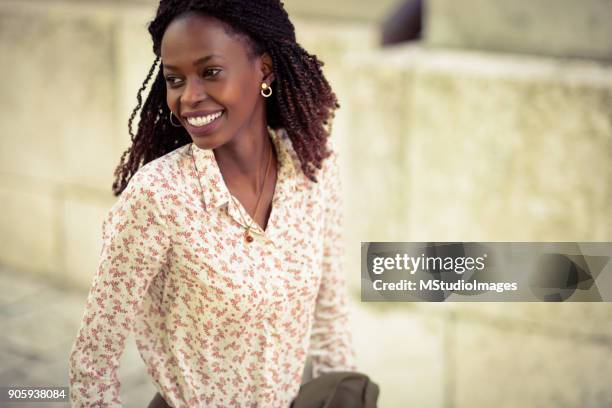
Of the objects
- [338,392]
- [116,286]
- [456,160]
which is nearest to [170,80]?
[116,286]

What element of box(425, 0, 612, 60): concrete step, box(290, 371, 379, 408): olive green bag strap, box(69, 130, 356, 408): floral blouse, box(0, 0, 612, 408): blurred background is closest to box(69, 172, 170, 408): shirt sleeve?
box(69, 130, 356, 408): floral blouse

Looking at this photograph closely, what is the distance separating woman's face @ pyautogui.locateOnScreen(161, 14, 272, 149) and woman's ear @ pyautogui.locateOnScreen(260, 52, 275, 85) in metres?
0.03

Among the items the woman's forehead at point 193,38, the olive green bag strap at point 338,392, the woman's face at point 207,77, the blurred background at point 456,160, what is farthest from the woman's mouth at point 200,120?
the blurred background at point 456,160

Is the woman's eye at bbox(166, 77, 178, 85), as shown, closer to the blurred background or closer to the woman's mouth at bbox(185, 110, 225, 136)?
the woman's mouth at bbox(185, 110, 225, 136)

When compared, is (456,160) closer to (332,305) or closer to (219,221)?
(332,305)

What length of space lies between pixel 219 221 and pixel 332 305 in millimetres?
582

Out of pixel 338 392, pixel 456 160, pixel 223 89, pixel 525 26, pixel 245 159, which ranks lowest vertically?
pixel 338 392

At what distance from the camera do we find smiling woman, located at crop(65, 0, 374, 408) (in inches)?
68.1

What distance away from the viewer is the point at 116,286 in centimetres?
176

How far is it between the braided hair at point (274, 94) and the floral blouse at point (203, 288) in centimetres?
6

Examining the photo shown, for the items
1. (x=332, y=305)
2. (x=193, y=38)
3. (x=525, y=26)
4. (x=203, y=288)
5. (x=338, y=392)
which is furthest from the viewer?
(x=525, y=26)

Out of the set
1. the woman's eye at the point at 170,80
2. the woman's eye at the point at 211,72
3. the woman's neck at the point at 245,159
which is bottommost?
the woman's neck at the point at 245,159

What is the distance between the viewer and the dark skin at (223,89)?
170 cm

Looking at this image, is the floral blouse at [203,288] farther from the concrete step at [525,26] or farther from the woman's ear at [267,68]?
the concrete step at [525,26]
